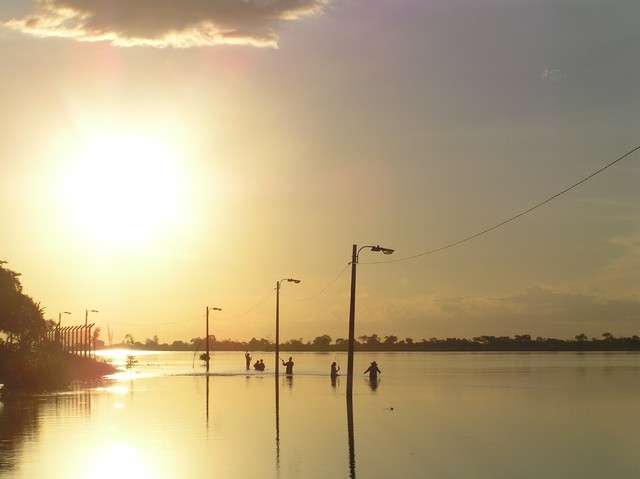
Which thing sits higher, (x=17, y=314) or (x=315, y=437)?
(x=17, y=314)

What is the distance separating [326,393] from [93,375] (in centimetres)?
3523

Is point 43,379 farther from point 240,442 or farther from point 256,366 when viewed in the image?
point 256,366

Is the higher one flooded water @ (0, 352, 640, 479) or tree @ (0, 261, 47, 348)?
tree @ (0, 261, 47, 348)

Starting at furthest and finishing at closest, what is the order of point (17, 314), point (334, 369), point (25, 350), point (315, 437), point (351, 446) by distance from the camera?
point (334, 369), point (17, 314), point (25, 350), point (315, 437), point (351, 446)

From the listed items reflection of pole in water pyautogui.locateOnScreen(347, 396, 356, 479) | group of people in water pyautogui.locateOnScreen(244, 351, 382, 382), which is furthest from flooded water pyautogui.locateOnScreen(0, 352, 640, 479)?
group of people in water pyautogui.locateOnScreen(244, 351, 382, 382)

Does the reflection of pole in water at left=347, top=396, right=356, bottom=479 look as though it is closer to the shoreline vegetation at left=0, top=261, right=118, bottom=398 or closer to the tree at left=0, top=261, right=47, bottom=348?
the shoreline vegetation at left=0, top=261, right=118, bottom=398

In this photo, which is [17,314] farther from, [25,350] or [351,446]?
[351,446]

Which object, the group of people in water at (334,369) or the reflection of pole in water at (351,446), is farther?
the group of people in water at (334,369)

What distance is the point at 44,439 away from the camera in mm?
29297

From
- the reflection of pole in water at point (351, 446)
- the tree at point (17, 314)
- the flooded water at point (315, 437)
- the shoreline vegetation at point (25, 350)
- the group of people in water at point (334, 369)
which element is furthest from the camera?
the group of people in water at point (334, 369)

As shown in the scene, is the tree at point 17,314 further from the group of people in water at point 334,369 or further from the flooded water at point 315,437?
the group of people in water at point 334,369

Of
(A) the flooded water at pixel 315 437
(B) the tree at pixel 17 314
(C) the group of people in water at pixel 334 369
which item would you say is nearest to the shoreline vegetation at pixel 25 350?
(B) the tree at pixel 17 314

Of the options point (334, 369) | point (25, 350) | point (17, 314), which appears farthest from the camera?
point (334, 369)

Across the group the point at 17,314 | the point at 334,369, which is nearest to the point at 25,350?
the point at 17,314
